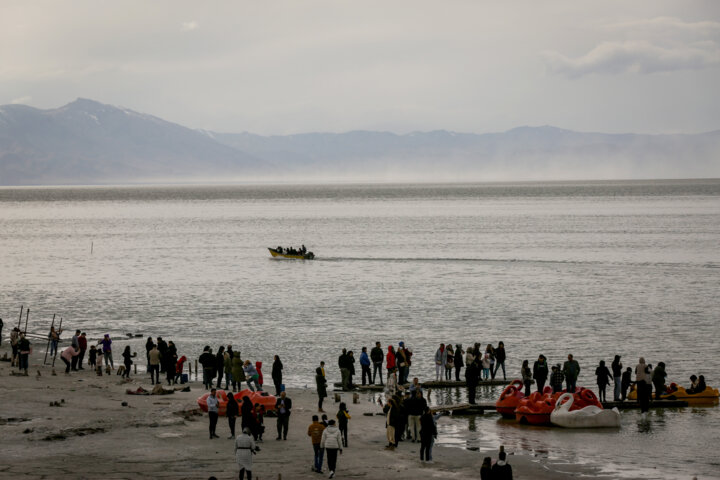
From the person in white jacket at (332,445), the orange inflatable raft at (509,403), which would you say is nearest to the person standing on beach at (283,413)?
the person in white jacket at (332,445)

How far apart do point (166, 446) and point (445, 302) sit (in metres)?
35.9

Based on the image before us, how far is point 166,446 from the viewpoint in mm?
22266

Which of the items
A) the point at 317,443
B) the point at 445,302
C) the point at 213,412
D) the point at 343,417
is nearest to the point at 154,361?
the point at 213,412

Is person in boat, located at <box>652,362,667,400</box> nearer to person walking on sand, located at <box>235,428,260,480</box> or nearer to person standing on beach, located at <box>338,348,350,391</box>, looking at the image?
person standing on beach, located at <box>338,348,350,391</box>

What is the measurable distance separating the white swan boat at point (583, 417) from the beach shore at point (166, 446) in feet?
10.4

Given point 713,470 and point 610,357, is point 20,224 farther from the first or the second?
point 713,470

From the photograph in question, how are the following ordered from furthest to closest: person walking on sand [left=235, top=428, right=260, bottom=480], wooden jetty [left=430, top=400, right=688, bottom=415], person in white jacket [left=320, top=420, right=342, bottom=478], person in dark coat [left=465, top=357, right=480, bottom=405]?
person in dark coat [left=465, top=357, right=480, bottom=405]
wooden jetty [left=430, top=400, right=688, bottom=415]
person in white jacket [left=320, top=420, right=342, bottom=478]
person walking on sand [left=235, top=428, right=260, bottom=480]

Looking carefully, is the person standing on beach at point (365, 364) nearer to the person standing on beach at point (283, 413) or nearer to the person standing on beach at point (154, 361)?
the person standing on beach at point (154, 361)

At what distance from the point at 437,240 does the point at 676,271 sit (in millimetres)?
46286

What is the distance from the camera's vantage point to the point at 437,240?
117 metres

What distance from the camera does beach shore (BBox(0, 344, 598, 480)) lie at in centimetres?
2034

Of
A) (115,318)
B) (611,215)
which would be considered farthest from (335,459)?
(611,215)

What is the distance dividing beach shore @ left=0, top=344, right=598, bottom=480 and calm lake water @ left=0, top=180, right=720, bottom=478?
2136mm

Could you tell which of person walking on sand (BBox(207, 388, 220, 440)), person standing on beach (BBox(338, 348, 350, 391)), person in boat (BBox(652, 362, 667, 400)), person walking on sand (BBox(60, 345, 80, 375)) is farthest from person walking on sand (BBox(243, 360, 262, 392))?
person in boat (BBox(652, 362, 667, 400))
